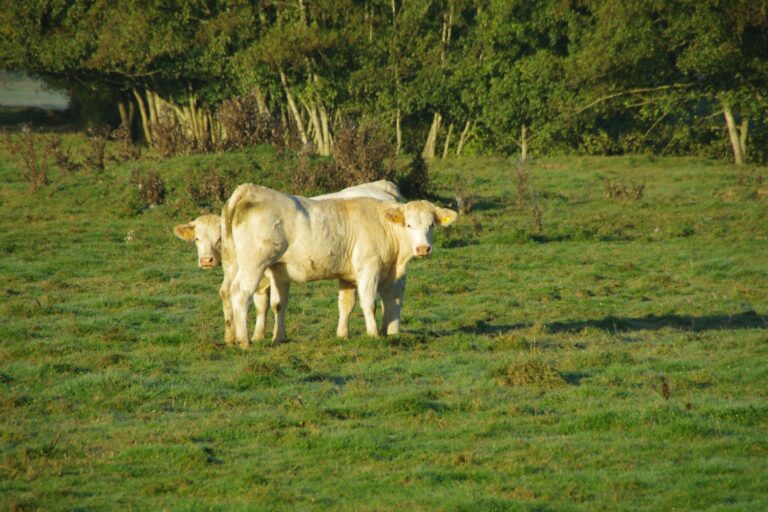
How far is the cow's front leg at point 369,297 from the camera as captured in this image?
45.9ft

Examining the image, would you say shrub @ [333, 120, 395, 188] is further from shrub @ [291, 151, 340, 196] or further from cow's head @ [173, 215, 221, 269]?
cow's head @ [173, 215, 221, 269]

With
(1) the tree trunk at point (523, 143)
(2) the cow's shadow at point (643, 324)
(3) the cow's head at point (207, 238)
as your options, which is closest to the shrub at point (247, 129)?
(1) the tree trunk at point (523, 143)

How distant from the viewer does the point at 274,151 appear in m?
29.1

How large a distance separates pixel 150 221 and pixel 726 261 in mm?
12811

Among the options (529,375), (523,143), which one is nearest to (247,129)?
(523,143)

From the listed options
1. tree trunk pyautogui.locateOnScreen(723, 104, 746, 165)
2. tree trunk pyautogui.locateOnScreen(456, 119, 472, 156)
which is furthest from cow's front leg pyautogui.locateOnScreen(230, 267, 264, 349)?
tree trunk pyautogui.locateOnScreen(456, 119, 472, 156)

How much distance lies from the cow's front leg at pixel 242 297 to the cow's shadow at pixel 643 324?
2.83m

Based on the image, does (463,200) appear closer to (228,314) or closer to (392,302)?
(392,302)

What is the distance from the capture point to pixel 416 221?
14047 mm

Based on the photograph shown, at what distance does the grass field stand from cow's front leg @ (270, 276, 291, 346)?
0.66 feet

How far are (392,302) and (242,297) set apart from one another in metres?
2.11

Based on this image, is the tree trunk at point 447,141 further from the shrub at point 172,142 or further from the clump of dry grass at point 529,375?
the clump of dry grass at point 529,375

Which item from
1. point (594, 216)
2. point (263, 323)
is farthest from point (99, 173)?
point (263, 323)

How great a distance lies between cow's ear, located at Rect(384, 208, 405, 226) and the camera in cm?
1417
